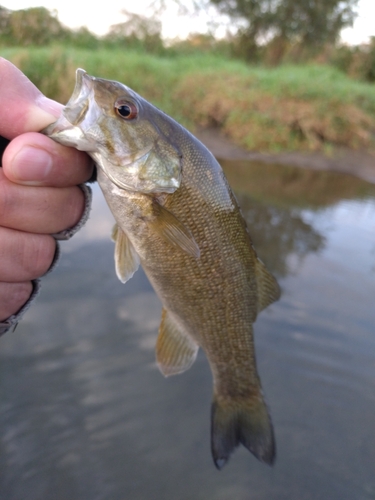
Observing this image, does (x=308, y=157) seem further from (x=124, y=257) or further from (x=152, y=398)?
(x=124, y=257)

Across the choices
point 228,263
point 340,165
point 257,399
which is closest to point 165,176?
point 228,263

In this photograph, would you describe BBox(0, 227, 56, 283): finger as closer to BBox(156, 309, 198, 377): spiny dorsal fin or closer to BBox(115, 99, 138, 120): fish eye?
BBox(115, 99, 138, 120): fish eye

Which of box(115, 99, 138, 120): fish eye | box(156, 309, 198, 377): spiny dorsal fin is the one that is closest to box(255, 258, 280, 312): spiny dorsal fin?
box(156, 309, 198, 377): spiny dorsal fin

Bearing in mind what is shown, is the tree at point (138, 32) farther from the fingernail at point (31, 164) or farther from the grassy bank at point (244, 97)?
the fingernail at point (31, 164)

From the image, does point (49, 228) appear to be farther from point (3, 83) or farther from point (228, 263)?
point (228, 263)

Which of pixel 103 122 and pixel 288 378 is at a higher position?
pixel 103 122

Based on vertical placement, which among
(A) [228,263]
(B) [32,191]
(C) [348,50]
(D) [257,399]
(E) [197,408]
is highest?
(C) [348,50]

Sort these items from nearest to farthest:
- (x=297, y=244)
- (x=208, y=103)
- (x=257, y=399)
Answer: (x=257, y=399), (x=297, y=244), (x=208, y=103)
